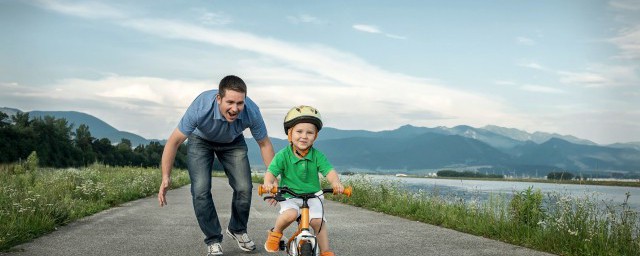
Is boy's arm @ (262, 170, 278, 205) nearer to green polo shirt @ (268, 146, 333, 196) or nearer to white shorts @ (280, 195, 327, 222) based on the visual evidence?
green polo shirt @ (268, 146, 333, 196)

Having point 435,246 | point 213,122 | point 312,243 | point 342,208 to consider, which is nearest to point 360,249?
point 435,246

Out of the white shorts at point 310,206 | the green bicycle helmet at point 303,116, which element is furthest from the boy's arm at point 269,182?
the green bicycle helmet at point 303,116

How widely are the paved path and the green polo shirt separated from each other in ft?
8.48

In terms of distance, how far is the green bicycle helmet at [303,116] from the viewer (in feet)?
15.3

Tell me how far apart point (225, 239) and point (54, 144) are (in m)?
90.2

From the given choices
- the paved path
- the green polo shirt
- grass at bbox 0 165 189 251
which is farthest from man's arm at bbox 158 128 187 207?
grass at bbox 0 165 189 251

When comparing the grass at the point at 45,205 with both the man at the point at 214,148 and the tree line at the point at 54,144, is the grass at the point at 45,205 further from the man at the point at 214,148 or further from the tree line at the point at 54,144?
the tree line at the point at 54,144

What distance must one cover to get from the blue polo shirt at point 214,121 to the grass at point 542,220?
426 cm

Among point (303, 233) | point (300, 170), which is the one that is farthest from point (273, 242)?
point (300, 170)

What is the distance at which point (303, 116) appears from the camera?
15.3 feet

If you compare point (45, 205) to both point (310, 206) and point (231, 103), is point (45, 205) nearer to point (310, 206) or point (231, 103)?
point (231, 103)

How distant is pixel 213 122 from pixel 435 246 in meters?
3.63

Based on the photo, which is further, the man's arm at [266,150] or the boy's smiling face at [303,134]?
the man's arm at [266,150]

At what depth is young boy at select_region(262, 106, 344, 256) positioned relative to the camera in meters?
4.69
